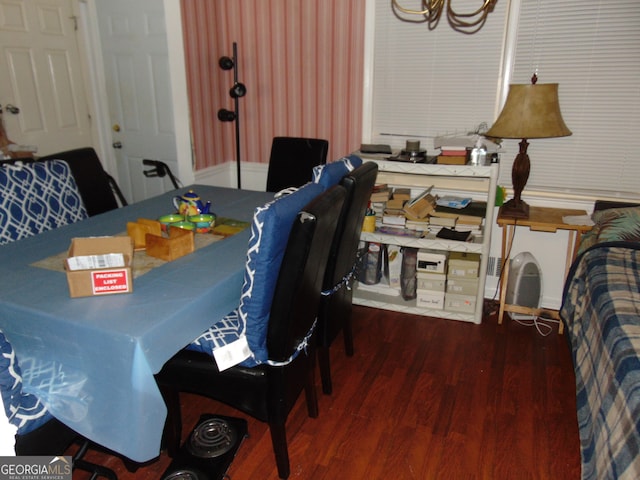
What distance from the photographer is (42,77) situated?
11.4 feet

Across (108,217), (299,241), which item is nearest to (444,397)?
(299,241)

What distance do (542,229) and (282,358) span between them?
182cm

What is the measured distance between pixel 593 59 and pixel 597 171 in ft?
2.08

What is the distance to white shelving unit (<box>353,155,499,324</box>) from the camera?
2.67 metres

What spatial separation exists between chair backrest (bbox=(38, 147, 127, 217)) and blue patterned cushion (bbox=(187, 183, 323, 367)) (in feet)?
4.83

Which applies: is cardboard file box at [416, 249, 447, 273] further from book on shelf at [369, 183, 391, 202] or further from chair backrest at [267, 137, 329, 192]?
chair backrest at [267, 137, 329, 192]

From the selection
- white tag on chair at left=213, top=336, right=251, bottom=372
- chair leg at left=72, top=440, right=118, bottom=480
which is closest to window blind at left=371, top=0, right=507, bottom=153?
white tag on chair at left=213, top=336, right=251, bottom=372

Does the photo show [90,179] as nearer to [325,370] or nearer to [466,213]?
[325,370]

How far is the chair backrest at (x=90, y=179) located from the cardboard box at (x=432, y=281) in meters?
1.92

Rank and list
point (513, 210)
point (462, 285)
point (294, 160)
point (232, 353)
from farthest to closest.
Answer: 1. point (294, 160)
2. point (462, 285)
3. point (513, 210)
4. point (232, 353)

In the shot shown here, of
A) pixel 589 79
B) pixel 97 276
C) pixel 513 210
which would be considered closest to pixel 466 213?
pixel 513 210

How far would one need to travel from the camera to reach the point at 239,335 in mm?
1628

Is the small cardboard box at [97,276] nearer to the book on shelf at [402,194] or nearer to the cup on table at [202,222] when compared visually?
the cup on table at [202,222]

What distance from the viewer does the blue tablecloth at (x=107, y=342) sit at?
1.34 meters
